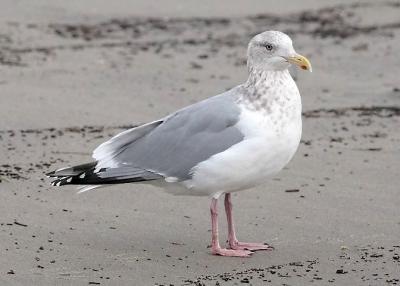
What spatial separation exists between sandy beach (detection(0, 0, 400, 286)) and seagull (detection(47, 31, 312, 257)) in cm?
33

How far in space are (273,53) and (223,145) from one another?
700 mm

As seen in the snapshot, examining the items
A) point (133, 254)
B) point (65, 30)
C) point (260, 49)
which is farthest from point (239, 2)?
point (133, 254)

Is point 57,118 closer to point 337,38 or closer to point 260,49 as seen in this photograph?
point 260,49

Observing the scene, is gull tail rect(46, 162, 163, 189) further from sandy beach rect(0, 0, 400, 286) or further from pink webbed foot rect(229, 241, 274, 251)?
pink webbed foot rect(229, 241, 274, 251)

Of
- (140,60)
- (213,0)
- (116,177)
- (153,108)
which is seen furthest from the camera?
(213,0)

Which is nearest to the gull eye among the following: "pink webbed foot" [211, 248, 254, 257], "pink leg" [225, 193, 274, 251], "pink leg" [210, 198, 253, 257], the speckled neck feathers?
the speckled neck feathers

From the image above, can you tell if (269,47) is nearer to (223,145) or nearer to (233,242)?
(223,145)

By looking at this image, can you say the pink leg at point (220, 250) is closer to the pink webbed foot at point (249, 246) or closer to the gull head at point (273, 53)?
the pink webbed foot at point (249, 246)

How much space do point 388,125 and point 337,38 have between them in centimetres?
324

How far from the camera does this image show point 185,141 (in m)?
6.24

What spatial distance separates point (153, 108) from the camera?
9.26 m

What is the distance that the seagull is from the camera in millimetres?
5996

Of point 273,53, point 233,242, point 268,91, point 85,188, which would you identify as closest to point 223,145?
point 268,91

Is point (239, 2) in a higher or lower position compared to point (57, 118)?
higher
